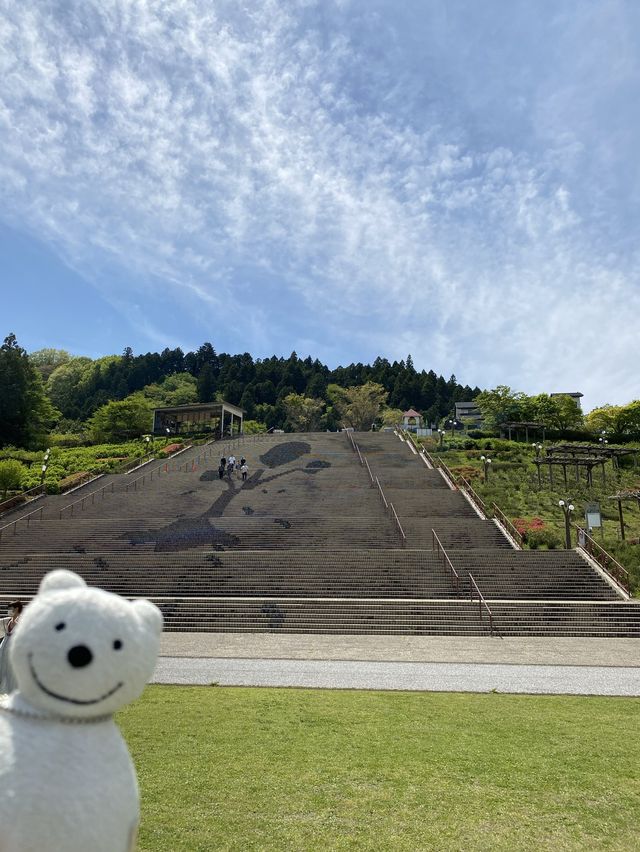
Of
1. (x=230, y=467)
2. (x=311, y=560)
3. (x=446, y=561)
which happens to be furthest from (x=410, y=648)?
(x=230, y=467)

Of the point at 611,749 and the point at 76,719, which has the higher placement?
the point at 76,719

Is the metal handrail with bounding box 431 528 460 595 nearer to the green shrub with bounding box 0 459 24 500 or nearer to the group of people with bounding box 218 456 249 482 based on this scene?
the group of people with bounding box 218 456 249 482

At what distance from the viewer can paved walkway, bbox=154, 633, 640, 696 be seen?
997cm

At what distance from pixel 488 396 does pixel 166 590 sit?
47.0 meters

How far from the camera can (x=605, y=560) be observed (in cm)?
1898

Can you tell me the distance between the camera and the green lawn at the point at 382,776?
14.0 ft

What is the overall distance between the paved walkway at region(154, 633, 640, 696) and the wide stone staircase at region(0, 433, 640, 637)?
1.06 metres

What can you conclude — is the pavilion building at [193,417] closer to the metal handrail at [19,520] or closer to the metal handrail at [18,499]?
the metal handrail at [18,499]

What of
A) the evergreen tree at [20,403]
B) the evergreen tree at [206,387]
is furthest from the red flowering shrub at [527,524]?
the evergreen tree at [206,387]

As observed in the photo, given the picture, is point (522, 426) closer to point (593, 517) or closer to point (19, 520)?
point (593, 517)

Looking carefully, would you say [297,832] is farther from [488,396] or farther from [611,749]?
[488,396]

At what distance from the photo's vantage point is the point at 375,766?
5477 millimetres

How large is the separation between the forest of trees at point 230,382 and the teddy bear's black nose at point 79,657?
74853 mm

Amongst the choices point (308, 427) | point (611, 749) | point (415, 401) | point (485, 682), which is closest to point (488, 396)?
point (308, 427)
